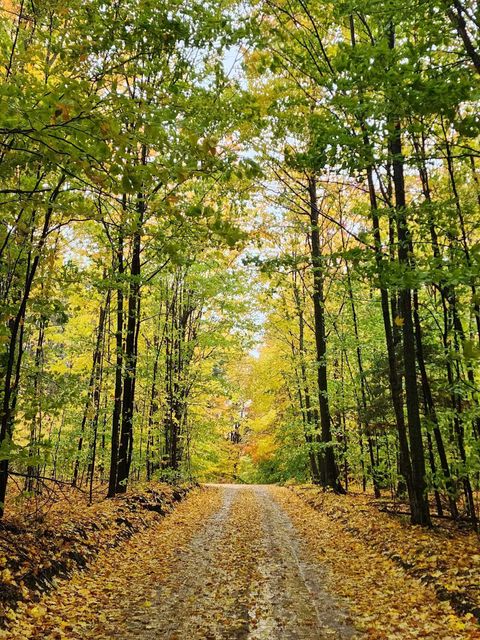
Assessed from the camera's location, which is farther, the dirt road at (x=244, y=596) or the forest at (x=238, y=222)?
the dirt road at (x=244, y=596)

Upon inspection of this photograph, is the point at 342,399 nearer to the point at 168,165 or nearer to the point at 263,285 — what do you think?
the point at 263,285

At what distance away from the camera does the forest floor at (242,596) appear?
18.3 feet

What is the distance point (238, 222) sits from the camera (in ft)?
47.1

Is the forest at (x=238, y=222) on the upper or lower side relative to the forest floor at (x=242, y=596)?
upper

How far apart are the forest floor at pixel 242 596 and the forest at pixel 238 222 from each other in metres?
0.17

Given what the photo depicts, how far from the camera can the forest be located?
4465 mm

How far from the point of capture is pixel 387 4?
240 inches

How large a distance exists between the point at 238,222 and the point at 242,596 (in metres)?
10.4

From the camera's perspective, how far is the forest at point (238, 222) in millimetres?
4465

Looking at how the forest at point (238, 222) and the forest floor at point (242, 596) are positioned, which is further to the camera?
the forest floor at point (242, 596)

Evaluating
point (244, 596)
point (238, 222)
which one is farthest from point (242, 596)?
point (238, 222)

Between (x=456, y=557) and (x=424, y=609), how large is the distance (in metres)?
2.02

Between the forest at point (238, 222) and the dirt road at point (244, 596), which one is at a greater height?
the forest at point (238, 222)

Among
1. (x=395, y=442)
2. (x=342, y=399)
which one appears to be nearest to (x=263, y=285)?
(x=342, y=399)
